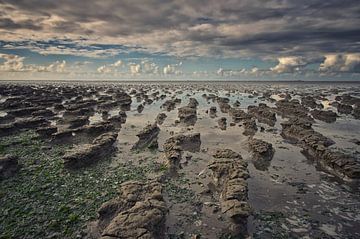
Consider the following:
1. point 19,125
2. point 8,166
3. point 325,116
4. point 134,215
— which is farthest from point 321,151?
point 19,125

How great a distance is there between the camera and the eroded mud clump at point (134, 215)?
36.1 feet

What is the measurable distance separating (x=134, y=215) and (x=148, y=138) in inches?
703

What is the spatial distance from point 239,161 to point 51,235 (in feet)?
40.6

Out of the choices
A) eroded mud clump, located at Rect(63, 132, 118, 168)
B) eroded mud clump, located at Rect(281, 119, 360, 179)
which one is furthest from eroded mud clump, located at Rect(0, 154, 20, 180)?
eroded mud clump, located at Rect(281, 119, 360, 179)

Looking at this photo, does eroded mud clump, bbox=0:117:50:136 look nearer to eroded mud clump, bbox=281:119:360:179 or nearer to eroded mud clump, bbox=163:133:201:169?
eroded mud clump, bbox=163:133:201:169

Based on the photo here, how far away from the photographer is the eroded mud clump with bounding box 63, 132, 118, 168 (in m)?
20.6

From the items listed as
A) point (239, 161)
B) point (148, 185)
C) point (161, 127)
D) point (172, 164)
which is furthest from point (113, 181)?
point (161, 127)

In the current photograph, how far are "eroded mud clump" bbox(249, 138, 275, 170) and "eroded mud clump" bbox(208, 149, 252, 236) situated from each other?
259 centimetres

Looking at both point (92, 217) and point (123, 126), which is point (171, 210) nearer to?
point (92, 217)

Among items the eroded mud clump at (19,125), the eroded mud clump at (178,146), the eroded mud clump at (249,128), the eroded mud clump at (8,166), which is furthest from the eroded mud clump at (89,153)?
the eroded mud clump at (249,128)

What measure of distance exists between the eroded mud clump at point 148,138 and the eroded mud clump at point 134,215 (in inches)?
424

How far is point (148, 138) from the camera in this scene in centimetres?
2966

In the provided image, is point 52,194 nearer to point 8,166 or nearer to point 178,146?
point 8,166

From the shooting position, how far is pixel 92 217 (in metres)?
13.9
